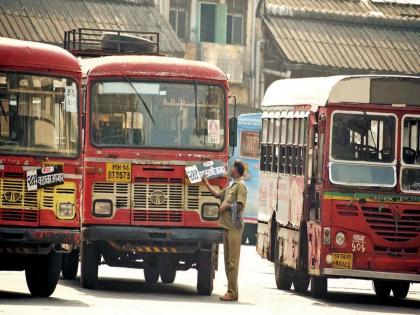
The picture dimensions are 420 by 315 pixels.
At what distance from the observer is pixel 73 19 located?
50.3m

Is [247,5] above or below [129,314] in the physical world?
above

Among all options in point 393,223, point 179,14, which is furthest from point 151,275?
point 179,14

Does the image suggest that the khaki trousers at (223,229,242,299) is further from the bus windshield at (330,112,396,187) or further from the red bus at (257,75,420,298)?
the bus windshield at (330,112,396,187)

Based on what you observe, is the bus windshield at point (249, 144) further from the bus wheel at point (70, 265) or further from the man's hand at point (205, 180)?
the man's hand at point (205, 180)

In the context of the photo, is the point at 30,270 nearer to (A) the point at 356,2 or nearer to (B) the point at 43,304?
(B) the point at 43,304

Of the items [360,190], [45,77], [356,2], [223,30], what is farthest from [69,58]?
[356,2]

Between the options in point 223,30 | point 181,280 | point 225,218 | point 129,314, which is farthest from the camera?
point 223,30

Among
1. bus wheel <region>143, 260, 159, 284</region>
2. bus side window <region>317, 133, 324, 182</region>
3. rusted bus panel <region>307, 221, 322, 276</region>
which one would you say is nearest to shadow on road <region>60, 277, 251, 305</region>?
bus wheel <region>143, 260, 159, 284</region>

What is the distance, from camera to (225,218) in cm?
2264

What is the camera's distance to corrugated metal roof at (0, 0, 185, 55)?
49.1m

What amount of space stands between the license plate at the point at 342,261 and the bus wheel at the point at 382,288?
2.74 m

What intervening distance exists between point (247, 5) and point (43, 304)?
120 feet

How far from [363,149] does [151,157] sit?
283 cm

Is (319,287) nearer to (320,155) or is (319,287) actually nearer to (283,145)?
(320,155)
